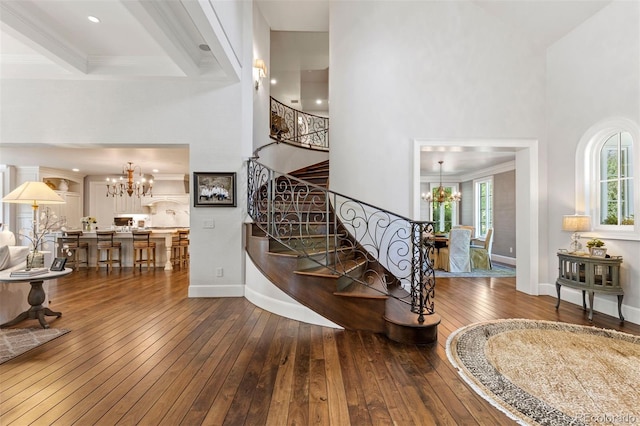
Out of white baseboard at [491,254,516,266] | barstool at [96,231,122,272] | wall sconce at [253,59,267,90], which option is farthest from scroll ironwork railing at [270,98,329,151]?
white baseboard at [491,254,516,266]

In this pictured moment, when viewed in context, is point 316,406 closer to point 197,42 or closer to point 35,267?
point 35,267

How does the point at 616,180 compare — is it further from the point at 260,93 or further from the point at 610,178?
the point at 260,93

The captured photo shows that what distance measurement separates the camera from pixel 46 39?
3682 millimetres

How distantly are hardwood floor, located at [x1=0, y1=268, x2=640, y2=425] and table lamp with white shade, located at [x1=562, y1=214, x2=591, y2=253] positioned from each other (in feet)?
2.92

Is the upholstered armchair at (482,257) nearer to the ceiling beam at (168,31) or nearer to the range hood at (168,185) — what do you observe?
the ceiling beam at (168,31)

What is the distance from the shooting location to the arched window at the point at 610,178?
3.66 m

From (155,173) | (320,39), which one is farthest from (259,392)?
→ (155,173)

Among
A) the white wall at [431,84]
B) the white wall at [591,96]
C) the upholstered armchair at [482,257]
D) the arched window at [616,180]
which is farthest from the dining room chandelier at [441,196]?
the arched window at [616,180]

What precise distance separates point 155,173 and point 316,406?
10294 mm

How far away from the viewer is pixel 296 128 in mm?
8266

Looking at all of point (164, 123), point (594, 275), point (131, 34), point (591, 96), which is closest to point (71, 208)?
point (164, 123)

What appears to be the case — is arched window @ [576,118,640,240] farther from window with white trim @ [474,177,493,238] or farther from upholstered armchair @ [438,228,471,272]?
window with white trim @ [474,177,493,238]

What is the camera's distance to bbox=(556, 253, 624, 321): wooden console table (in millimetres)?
3514

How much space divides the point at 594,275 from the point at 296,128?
693 centimetres
